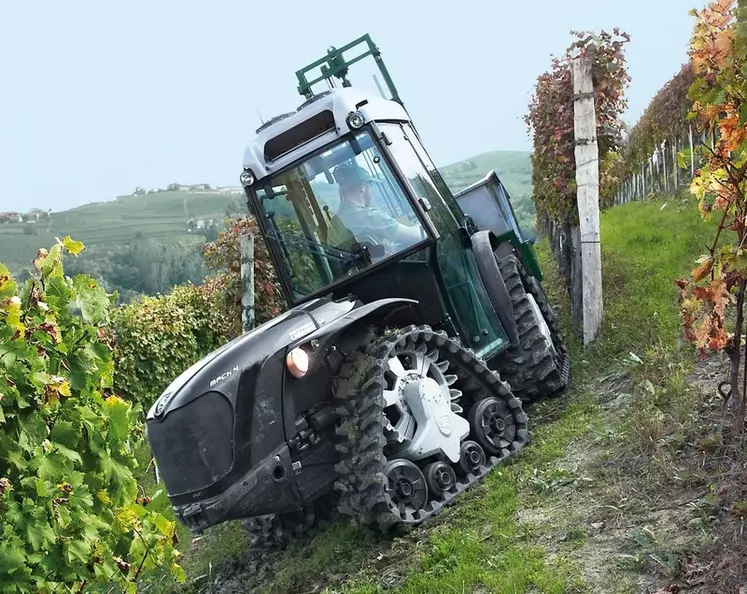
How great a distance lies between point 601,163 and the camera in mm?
10133

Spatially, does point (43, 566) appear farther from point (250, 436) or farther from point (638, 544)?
point (638, 544)

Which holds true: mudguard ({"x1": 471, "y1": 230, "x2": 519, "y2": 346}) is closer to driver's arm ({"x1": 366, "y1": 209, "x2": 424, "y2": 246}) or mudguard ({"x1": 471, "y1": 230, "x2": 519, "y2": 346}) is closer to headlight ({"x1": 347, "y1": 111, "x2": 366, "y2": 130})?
driver's arm ({"x1": 366, "y1": 209, "x2": 424, "y2": 246})

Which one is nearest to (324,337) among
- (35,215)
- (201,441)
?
(201,441)

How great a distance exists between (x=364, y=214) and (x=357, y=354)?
122 cm

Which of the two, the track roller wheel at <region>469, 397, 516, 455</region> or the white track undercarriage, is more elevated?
the white track undercarriage

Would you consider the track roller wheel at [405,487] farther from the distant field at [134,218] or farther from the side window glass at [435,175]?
the distant field at [134,218]

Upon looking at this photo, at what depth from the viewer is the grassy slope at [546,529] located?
4.25 m

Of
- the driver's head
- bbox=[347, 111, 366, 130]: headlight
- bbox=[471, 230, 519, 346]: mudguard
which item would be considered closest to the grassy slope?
bbox=[471, 230, 519, 346]: mudguard

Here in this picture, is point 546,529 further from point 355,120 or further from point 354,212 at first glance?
point 355,120

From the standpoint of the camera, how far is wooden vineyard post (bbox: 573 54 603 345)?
8.39 meters

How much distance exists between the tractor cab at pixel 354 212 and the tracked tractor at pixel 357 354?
0.01 m

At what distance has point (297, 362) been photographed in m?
5.37

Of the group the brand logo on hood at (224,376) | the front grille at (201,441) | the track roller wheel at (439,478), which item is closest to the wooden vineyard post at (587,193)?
the track roller wheel at (439,478)

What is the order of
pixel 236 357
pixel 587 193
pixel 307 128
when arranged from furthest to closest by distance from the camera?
1. pixel 587 193
2. pixel 307 128
3. pixel 236 357
